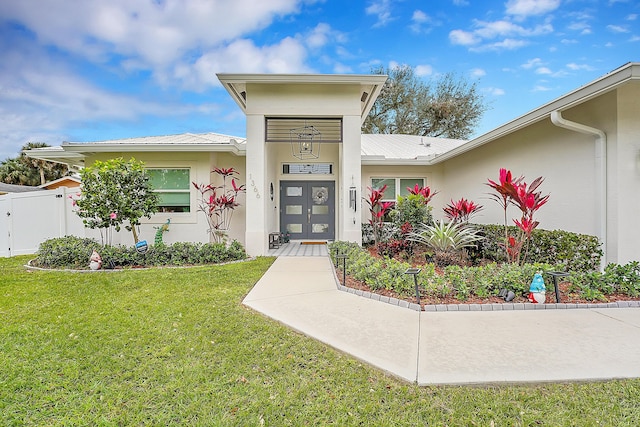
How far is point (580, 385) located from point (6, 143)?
32944 millimetres

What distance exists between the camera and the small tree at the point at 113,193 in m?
7.41

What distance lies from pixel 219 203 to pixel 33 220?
5781 mm

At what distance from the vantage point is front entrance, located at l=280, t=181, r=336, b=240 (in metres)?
11.1

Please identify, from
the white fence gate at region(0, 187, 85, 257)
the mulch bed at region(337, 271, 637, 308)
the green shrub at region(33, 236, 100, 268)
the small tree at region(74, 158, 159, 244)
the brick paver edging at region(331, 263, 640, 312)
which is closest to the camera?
the brick paver edging at region(331, 263, 640, 312)

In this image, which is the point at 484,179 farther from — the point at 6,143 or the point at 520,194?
the point at 6,143

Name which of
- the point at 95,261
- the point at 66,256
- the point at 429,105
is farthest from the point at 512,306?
the point at 429,105

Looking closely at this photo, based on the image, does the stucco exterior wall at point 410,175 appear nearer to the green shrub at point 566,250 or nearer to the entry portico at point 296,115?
the entry portico at point 296,115

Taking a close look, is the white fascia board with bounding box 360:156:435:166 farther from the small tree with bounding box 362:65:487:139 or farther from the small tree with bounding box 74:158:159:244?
the small tree with bounding box 362:65:487:139

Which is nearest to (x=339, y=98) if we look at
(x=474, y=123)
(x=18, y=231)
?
(x=18, y=231)

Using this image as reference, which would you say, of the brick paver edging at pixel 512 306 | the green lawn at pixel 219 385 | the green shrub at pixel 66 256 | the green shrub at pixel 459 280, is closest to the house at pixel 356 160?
the brick paver edging at pixel 512 306

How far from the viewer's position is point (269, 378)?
253 centimetres

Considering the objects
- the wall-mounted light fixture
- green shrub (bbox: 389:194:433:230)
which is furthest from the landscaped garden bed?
the wall-mounted light fixture

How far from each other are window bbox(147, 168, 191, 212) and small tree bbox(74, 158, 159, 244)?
136cm

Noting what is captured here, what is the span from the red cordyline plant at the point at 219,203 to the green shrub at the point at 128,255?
1.81 metres
